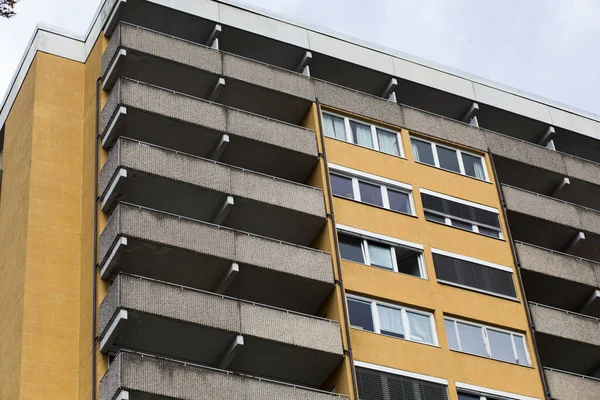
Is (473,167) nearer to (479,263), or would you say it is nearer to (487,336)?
(479,263)

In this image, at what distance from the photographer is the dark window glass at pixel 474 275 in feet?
133

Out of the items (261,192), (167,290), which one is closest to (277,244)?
(261,192)

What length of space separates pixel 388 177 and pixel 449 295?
198 inches

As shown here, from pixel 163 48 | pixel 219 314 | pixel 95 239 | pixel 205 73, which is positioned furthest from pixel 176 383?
pixel 163 48

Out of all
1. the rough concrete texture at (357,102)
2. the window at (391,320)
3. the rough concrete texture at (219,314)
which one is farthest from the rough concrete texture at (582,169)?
the rough concrete texture at (219,314)

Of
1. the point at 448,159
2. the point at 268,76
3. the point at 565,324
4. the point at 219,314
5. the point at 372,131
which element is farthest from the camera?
the point at 448,159

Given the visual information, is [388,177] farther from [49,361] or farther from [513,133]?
[49,361]

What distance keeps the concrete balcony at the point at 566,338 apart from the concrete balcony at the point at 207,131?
9755 millimetres

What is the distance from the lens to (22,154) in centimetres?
4125

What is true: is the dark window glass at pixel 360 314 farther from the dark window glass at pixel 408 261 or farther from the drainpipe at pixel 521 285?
the drainpipe at pixel 521 285

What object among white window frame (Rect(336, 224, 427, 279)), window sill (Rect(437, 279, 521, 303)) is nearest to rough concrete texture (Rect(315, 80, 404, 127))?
white window frame (Rect(336, 224, 427, 279))

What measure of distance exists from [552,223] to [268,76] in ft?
40.6

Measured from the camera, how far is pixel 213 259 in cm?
3688

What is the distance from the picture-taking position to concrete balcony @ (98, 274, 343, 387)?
113ft
